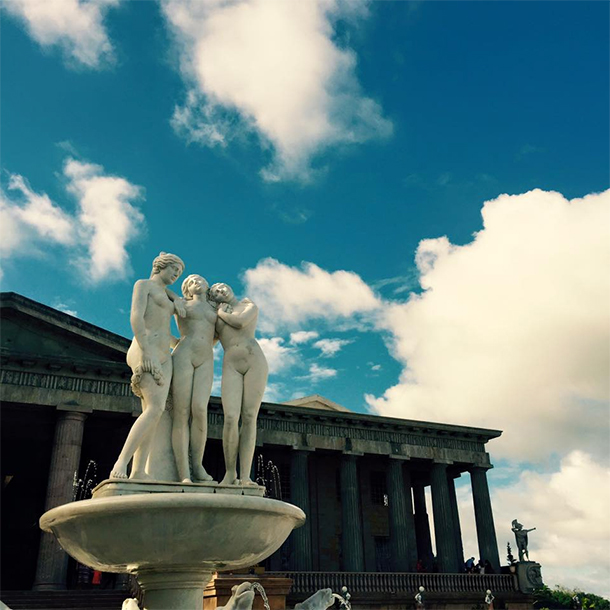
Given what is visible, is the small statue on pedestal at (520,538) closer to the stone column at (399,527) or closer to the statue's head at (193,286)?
the stone column at (399,527)

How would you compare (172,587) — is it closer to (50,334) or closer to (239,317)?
(239,317)

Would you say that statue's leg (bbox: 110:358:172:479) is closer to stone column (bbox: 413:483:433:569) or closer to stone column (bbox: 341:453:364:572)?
stone column (bbox: 341:453:364:572)

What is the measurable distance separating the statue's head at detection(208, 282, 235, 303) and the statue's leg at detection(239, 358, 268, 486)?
0.87 m

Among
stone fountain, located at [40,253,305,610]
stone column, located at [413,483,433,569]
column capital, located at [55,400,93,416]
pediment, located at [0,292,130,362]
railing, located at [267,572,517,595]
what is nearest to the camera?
stone fountain, located at [40,253,305,610]

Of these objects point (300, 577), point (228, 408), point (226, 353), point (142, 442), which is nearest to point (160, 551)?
point (142, 442)

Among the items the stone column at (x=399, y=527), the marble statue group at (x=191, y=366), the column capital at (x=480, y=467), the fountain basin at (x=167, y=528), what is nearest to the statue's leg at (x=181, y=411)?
the marble statue group at (x=191, y=366)

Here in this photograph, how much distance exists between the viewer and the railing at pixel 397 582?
2845cm

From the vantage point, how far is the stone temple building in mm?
27297

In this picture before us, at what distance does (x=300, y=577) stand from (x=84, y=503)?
24.4 m

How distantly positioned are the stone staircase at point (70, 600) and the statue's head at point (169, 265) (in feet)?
52.1

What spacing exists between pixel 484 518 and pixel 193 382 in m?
33.7

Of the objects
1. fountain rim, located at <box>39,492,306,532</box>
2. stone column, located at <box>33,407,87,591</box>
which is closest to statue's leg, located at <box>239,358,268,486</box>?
fountain rim, located at <box>39,492,306,532</box>

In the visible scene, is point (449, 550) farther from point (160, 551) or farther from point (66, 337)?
point (160, 551)

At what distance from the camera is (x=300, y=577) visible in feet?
92.8
